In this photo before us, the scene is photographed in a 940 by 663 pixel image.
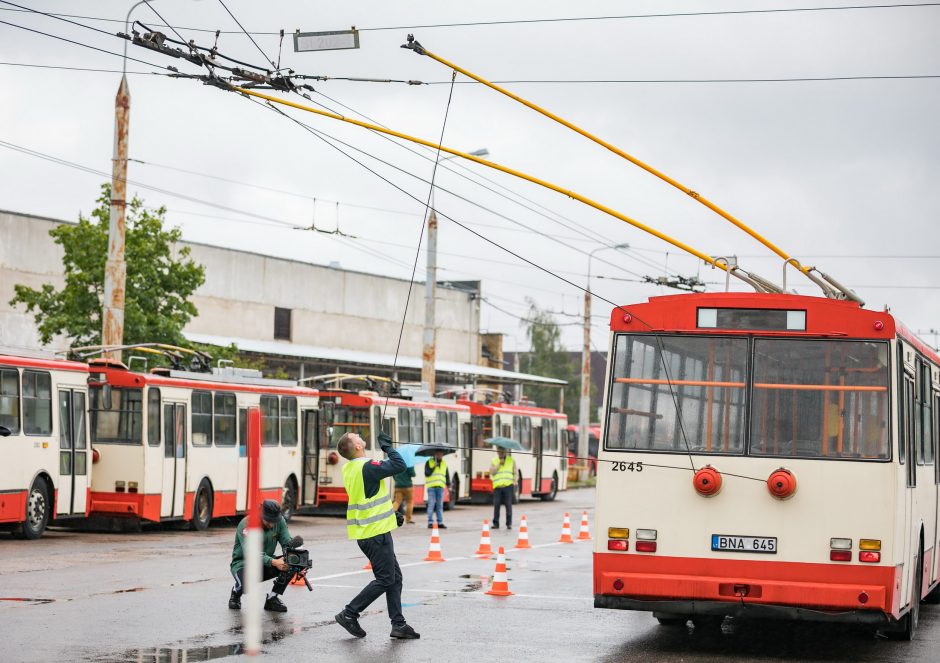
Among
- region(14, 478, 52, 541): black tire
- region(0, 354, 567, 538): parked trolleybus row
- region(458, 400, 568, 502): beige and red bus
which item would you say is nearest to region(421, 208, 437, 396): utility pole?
region(0, 354, 567, 538): parked trolleybus row

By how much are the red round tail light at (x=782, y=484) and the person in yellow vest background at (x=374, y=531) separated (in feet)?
10.1

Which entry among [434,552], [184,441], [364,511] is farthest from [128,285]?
[364,511]

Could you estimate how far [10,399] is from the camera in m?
23.6

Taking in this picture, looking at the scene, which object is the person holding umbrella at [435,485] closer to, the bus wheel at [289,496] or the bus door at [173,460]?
the bus wheel at [289,496]

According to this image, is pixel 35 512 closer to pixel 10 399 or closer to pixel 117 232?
pixel 10 399

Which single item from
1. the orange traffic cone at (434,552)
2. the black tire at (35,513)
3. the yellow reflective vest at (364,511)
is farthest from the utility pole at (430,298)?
the yellow reflective vest at (364,511)

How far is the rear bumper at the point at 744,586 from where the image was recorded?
1212 centimetres

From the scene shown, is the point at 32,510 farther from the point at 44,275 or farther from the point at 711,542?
the point at 44,275

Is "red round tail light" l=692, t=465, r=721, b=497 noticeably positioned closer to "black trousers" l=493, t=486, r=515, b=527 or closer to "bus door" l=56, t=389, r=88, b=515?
"bus door" l=56, t=389, r=88, b=515

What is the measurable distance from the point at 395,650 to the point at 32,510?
1332 cm

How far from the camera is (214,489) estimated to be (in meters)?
29.0

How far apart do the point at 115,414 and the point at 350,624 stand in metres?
14.7

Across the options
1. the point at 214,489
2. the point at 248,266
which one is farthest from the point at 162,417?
the point at 248,266

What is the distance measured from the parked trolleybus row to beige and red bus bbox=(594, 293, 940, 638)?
9.55 meters
